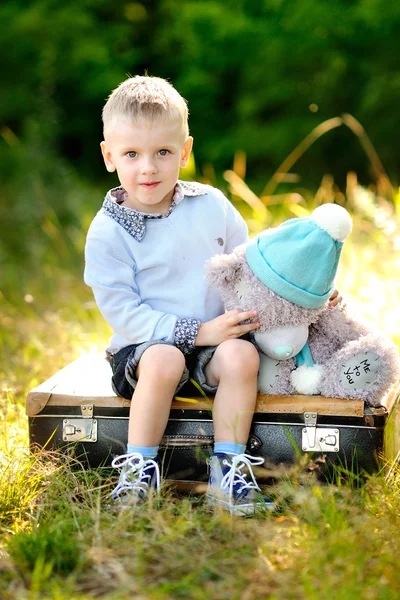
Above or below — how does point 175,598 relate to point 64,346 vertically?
below

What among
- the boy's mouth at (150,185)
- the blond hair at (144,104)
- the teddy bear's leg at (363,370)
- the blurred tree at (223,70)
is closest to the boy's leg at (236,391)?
the teddy bear's leg at (363,370)

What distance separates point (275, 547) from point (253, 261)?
73cm

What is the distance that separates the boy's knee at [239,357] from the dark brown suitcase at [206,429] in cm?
12

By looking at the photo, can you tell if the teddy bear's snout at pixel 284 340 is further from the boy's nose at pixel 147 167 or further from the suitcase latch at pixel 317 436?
the boy's nose at pixel 147 167

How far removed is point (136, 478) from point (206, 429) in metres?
0.24

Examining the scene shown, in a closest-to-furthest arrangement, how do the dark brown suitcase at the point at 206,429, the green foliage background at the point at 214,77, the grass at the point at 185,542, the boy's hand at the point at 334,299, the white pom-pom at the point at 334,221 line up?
the grass at the point at 185,542 → the white pom-pom at the point at 334,221 → the dark brown suitcase at the point at 206,429 → the boy's hand at the point at 334,299 → the green foliage background at the point at 214,77

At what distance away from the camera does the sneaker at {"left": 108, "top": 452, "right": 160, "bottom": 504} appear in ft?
6.53

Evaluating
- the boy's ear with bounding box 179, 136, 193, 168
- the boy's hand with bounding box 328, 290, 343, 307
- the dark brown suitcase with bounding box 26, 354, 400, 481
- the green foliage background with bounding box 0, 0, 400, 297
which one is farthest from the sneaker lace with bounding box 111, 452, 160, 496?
the green foliage background with bounding box 0, 0, 400, 297

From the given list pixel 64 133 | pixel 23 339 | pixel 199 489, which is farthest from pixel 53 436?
pixel 64 133

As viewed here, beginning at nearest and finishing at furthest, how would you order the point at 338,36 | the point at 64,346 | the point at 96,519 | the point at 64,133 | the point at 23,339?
the point at 96,519 → the point at 64,346 → the point at 23,339 → the point at 338,36 → the point at 64,133

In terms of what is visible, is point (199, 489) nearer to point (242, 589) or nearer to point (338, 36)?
point (242, 589)

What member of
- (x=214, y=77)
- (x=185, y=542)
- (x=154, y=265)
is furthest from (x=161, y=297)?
(x=214, y=77)

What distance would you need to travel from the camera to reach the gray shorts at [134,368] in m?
2.12

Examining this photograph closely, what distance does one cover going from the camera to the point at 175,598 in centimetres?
155
